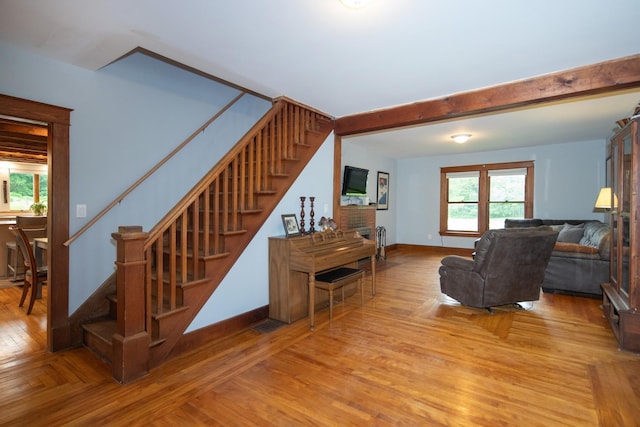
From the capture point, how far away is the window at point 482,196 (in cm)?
684

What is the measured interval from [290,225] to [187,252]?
43.5 inches

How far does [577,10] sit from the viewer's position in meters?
1.89

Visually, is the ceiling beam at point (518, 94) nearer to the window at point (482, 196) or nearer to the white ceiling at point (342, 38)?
the white ceiling at point (342, 38)

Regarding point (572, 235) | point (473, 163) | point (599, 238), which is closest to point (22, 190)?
point (473, 163)

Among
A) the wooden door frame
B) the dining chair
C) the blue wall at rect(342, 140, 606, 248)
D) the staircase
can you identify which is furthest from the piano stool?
the blue wall at rect(342, 140, 606, 248)

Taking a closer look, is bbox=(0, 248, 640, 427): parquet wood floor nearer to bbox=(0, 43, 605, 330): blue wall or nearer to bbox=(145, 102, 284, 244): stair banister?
bbox=(0, 43, 605, 330): blue wall

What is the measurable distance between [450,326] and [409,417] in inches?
61.0

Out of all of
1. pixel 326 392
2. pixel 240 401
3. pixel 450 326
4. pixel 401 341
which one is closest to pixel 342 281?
pixel 401 341

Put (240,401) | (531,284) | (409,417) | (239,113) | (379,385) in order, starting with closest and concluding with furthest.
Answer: (409,417)
(240,401)
(379,385)
(531,284)
(239,113)

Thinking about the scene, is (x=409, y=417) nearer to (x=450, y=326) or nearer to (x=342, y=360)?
(x=342, y=360)

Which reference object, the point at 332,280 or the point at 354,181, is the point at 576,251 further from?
the point at 354,181

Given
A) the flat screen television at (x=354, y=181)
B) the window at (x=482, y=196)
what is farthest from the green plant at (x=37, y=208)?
the window at (x=482, y=196)

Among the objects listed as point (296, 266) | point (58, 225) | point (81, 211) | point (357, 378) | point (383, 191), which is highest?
point (383, 191)

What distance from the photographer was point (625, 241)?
2.85m
